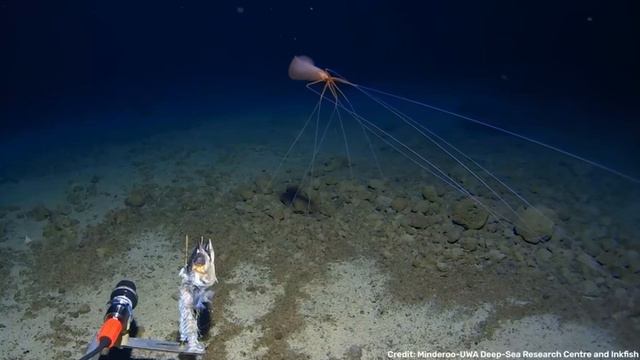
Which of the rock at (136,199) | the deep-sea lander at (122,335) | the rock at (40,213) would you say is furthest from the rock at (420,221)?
the rock at (40,213)

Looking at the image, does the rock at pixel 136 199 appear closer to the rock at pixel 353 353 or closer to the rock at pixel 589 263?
the rock at pixel 353 353

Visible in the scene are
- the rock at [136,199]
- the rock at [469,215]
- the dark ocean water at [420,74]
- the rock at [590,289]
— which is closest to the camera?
the rock at [590,289]

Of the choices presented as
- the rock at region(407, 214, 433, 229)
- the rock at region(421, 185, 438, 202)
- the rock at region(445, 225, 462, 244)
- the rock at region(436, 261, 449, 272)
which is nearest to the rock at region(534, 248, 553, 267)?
the rock at region(445, 225, 462, 244)

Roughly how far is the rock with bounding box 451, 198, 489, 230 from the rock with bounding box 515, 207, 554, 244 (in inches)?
19.0

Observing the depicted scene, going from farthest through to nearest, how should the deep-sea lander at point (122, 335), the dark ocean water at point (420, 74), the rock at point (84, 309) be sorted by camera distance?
1. the dark ocean water at point (420, 74)
2. the rock at point (84, 309)
3. the deep-sea lander at point (122, 335)

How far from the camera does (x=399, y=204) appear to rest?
6.31 m

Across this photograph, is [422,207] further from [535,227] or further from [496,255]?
[535,227]

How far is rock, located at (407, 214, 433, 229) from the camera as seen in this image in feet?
19.1

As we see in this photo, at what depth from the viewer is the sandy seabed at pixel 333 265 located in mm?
4348

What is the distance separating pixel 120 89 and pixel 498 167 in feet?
92.0

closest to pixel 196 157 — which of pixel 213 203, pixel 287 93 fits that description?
pixel 213 203

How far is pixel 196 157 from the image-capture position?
9.97 m

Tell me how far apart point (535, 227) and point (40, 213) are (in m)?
8.05

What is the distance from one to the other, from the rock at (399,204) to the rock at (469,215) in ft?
2.39
